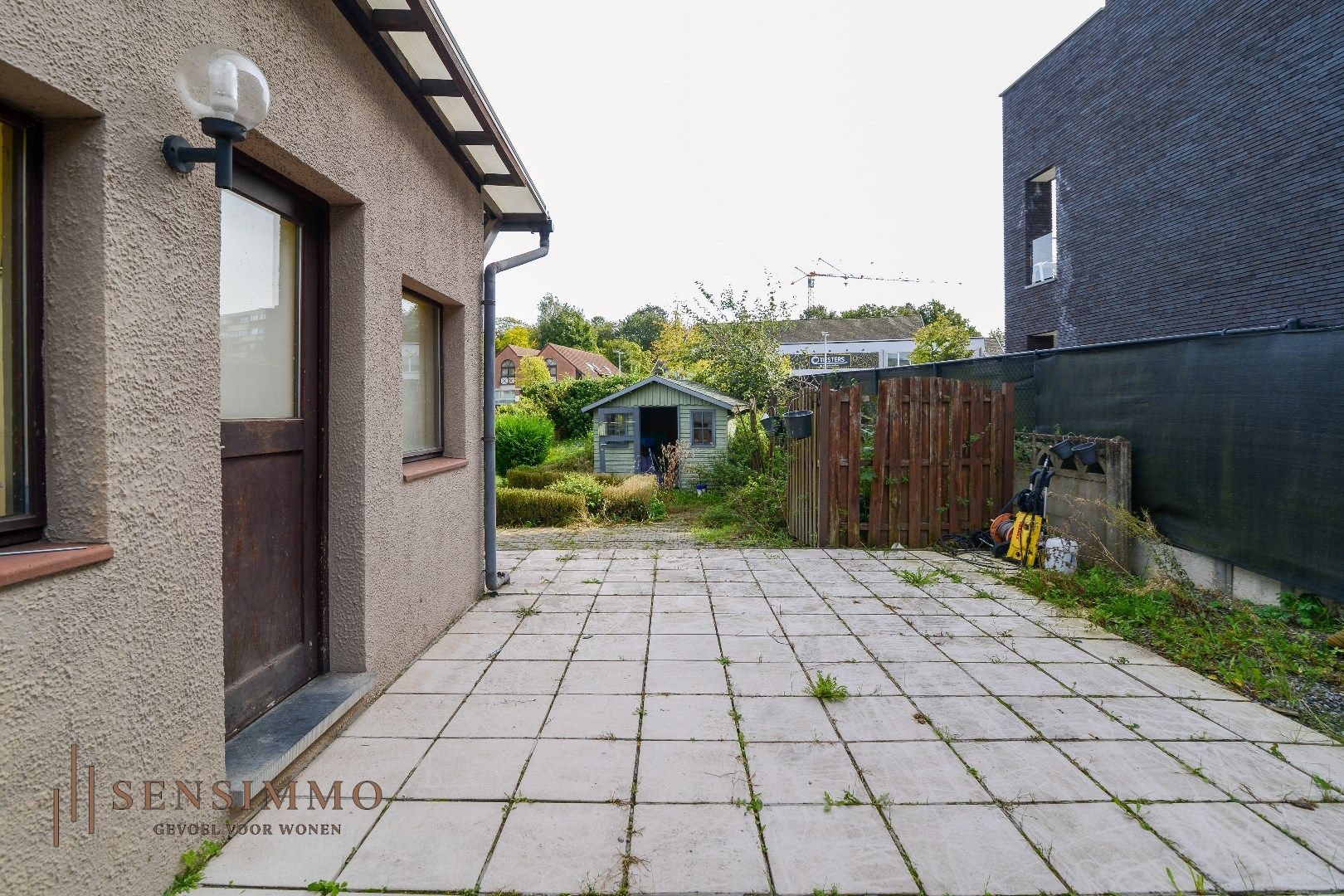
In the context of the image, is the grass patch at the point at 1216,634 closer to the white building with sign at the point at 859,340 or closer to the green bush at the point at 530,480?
the green bush at the point at 530,480

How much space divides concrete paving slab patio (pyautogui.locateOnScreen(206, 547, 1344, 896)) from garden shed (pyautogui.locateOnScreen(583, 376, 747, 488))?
37.5 feet

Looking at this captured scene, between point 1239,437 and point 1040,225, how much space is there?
11.0m

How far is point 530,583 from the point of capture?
5844mm

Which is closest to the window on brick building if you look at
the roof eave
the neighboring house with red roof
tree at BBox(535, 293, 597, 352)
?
the roof eave

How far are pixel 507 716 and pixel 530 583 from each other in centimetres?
271

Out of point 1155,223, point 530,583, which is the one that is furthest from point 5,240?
point 1155,223

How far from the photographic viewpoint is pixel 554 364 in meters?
47.2

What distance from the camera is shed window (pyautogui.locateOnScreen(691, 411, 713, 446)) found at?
53.4 ft

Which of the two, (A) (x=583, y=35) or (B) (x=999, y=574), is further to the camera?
(B) (x=999, y=574)

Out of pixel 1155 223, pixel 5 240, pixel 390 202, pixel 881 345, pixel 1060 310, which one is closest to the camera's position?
pixel 5 240

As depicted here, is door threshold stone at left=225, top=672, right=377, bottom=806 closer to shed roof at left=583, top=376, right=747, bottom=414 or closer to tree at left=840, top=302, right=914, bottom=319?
shed roof at left=583, top=376, right=747, bottom=414

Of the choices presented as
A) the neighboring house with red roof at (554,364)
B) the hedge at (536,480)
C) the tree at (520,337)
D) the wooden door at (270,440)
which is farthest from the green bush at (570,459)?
the tree at (520,337)

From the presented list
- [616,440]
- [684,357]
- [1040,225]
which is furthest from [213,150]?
[684,357]

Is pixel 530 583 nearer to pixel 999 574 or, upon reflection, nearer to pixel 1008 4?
pixel 999 574
